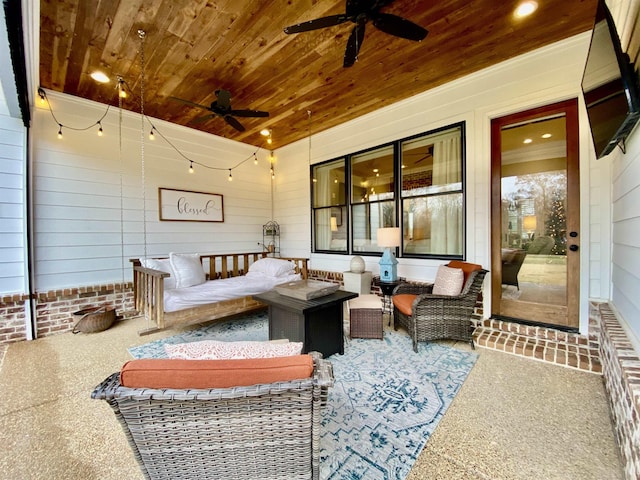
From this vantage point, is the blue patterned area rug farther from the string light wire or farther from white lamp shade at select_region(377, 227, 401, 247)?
the string light wire

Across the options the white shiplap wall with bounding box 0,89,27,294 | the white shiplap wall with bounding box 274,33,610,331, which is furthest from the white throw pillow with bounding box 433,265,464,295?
the white shiplap wall with bounding box 0,89,27,294

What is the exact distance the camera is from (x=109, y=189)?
3.93 meters

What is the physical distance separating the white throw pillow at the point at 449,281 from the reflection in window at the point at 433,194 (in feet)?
1.89

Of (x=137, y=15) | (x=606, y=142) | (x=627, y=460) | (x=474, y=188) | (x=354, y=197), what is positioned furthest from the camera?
(x=354, y=197)

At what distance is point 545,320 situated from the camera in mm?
2953

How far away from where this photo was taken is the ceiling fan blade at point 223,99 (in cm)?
325

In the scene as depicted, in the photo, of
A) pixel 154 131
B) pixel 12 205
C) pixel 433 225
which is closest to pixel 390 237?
pixel 433 225

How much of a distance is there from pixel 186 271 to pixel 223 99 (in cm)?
236

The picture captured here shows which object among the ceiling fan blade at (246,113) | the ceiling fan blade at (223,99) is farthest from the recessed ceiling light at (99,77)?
the ceiling fan blade at (246,113)

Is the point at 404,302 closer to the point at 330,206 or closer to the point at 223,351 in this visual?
the point at 223,351

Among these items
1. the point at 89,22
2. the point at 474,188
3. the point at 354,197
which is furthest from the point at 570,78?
the point at 89,22

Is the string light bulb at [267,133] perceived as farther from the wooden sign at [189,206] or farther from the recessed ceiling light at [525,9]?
the recessed ceiling light at [525,9]

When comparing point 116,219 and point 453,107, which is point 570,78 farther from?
point 116,219

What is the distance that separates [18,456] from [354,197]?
4538 mm
